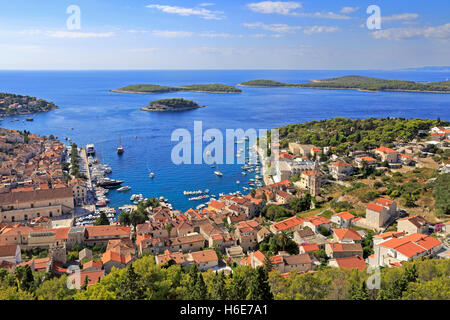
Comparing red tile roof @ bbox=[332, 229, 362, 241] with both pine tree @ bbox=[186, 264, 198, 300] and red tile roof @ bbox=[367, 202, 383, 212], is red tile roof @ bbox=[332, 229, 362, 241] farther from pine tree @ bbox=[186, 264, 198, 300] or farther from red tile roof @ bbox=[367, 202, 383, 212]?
pine tree @ bbox=[186, 264, 198, 300]

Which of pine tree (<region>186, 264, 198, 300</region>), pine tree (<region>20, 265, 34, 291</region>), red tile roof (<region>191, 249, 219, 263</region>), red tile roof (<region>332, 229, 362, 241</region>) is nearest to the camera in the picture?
pine tree (<region>186, 264, 198, 300</region>)

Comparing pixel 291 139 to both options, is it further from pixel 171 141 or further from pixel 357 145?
pixel 171 141

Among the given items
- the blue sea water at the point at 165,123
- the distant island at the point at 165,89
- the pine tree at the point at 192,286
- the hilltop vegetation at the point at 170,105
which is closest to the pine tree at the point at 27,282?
the pine tree at the point at 192,286

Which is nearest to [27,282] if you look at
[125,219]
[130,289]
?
[130,289]

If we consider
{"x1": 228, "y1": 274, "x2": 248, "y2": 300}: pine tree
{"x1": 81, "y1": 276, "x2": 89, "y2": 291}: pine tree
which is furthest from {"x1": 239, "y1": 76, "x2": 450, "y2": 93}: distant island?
{"x1": 81, "y1": 276, "x2": 89, "y2": 291}: pine tree

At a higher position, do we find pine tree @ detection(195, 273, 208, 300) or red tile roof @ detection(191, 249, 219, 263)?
pine tree @ detection(195, 273, 208, 300)

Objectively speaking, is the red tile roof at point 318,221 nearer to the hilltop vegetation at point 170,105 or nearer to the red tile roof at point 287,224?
the red tile roof at point 287,224
